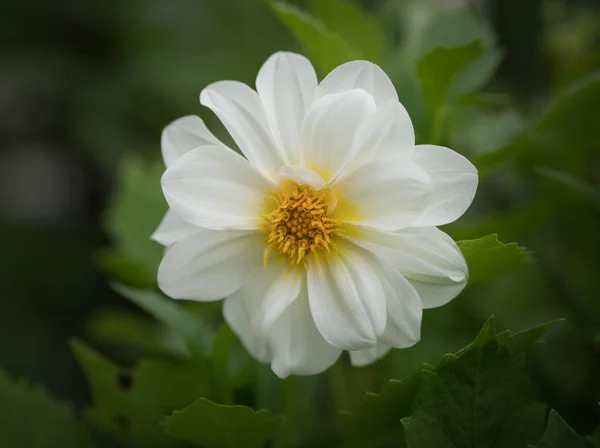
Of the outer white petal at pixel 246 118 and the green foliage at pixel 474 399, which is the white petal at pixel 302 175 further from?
the green foliage at pixel 474 399

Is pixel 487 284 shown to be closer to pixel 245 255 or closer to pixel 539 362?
pixel 539 362

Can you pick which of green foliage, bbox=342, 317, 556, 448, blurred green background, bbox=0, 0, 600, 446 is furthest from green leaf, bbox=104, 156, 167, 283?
green foliage, bbox=342, 317, 556, 448

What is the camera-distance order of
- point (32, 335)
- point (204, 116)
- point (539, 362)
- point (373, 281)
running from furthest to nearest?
point (32, 335), point (204, 116), point (539, 362), point (373, 281)

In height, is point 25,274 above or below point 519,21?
below

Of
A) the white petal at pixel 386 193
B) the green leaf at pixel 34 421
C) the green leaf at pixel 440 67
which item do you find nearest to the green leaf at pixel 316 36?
the green leaf at pixel 440 67

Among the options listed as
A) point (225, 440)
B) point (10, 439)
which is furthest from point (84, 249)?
point (225, 440)

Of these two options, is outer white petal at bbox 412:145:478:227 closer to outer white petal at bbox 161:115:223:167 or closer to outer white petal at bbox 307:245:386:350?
outer white petal at bbox 307:245:386:350
